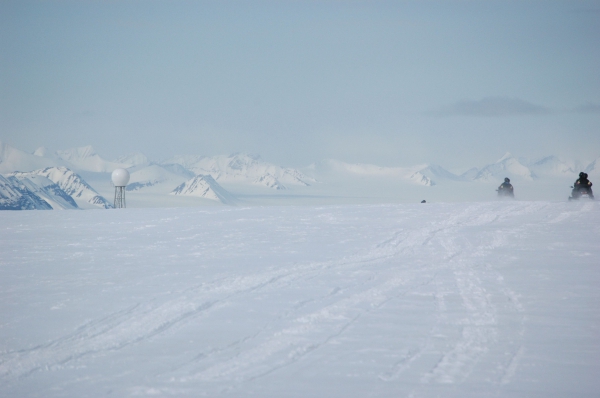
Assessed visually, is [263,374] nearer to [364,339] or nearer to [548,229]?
[364,339]

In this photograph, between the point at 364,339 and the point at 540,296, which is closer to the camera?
the point at 364,339

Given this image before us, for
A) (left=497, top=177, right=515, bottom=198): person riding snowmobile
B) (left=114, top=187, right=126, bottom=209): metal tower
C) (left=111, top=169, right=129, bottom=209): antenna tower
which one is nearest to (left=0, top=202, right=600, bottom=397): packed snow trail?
(left=497, top=177, right=515, bottom=198): person riding snowmobile

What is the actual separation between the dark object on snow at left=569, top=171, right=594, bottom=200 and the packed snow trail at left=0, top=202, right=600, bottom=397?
805cm

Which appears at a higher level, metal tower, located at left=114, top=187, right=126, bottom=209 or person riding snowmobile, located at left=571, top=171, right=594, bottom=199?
person riding snowmobile, located at left=571, top=171, right=594, bottom=199

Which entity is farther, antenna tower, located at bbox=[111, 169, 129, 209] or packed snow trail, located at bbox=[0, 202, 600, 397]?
antenna tower, located at bbox=[111, 169, 129, 209]

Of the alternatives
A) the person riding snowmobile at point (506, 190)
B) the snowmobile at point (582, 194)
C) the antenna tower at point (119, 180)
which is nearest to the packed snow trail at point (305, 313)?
the snowmobile at point (582, 194)

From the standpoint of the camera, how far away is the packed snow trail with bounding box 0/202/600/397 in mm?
5410

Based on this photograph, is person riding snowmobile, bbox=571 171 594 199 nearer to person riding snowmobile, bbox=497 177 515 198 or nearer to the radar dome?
person riding snowmobile, bbox=497 177 515 198

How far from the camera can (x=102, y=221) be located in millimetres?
17359

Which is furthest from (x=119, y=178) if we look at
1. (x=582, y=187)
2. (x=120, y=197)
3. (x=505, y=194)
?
(x=582, y=187)

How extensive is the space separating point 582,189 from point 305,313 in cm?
1859

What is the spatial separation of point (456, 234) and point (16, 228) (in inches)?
504

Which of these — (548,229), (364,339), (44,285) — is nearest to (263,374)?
(364,339)

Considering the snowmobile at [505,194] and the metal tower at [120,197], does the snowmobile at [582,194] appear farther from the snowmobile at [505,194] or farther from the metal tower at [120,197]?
the metal tower at [120,197]
